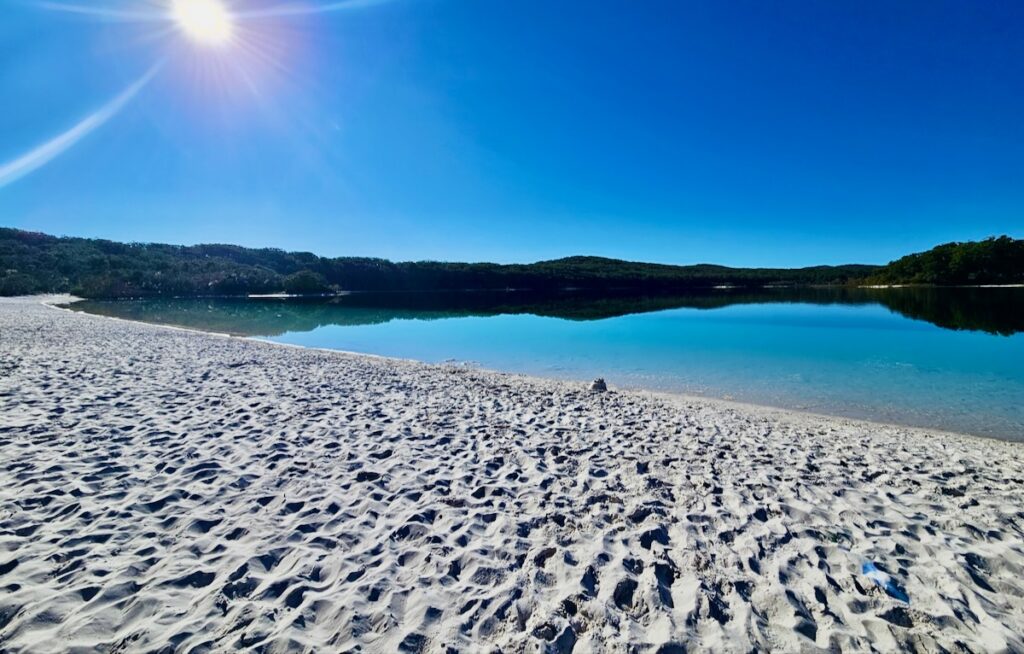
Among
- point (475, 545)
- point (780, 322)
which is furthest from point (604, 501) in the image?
point (780, 322)

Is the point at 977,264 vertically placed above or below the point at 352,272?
below

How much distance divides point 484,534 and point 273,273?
373 ft

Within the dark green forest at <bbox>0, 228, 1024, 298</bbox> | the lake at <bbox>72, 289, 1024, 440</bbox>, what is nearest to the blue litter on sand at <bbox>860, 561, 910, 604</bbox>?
the lake at <bbox>72, 289, 1024, 440</bbox>

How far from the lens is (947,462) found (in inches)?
254

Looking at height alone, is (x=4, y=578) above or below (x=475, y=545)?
above

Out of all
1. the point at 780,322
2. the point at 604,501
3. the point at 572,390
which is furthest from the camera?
the point at 780,322

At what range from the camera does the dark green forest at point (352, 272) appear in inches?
2990

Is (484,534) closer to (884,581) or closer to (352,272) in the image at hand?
(884,581)

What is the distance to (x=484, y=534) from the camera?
4.16m

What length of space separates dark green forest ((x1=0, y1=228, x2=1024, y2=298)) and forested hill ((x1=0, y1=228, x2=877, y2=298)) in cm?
20

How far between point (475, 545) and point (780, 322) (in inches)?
1501

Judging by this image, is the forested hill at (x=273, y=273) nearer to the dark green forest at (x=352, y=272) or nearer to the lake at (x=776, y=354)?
the dark green forest at (x=352, y=272)

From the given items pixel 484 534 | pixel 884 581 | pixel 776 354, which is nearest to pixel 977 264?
pixel 776 354

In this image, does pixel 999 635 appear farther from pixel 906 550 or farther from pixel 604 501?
pixel 604 501
